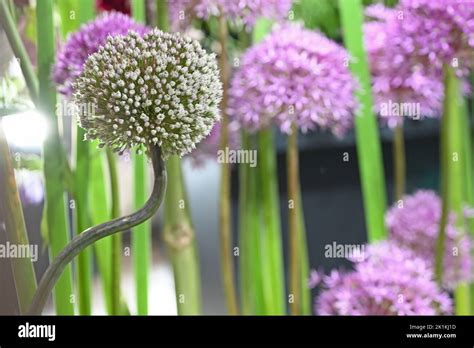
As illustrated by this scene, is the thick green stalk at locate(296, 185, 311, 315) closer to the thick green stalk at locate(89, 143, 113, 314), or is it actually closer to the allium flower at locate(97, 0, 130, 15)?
the thick green stalk at locate(89, 143, 113, 314)

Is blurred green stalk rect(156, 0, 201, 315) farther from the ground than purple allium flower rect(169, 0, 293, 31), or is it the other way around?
purple allium flower rect(169, 0, 293, 31)

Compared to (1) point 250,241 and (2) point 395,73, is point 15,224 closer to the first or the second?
(1) point 250,241

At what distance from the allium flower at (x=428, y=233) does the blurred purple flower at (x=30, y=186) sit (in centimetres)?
69

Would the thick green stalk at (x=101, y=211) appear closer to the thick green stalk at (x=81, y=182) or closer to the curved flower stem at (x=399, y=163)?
the thick green stalk at (x=81, y=182)

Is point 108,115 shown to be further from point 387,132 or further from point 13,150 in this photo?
point 387,132

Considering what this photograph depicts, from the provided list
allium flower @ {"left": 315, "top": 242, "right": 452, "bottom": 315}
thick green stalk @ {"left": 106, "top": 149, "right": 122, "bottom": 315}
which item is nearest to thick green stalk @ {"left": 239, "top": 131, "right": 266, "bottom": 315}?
allium flower @ {"left": 315, "top": 242, "right": 452, "bottom": 315}

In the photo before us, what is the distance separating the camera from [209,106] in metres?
0.99

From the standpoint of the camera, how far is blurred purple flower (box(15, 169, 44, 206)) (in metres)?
1.20

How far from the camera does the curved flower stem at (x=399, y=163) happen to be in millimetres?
1233

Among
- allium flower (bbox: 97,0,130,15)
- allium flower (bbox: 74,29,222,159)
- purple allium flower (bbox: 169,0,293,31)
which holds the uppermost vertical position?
allium flower (bbox: 97,0,130,15)

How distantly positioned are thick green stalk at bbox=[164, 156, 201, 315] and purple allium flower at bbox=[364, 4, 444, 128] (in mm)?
432

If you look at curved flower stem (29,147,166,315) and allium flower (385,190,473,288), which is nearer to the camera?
curved flower stem (29,147,166,315)

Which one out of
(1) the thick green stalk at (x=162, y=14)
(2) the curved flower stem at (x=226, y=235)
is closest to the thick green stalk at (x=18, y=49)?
(1) the thick green stalk at (x=162, y=14)
